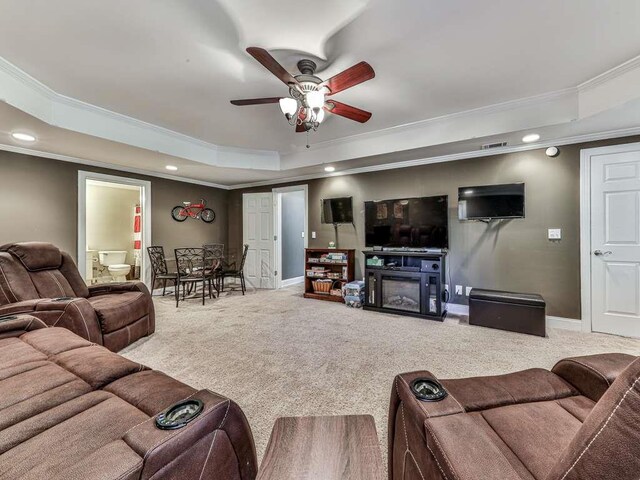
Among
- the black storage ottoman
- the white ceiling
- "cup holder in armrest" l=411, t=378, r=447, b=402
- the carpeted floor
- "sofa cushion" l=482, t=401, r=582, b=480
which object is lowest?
the carpeted floor

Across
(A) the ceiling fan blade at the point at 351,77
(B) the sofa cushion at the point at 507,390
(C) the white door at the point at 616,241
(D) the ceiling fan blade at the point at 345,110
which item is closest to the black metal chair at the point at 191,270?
(D) the ceiling fan blade at the point at 345,110

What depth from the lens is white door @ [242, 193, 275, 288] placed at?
20.4 feet

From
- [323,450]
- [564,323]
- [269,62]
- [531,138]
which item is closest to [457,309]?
[564,323]

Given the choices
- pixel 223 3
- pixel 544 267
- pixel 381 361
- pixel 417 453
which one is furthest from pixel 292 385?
pixel 544 267

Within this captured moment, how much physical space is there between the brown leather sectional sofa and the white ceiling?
2151mm

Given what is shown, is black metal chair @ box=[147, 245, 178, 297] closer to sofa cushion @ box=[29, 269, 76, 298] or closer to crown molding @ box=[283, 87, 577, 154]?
sofa cushion @ box=[29, 269, 76, 298]

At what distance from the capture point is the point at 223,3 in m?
1.78

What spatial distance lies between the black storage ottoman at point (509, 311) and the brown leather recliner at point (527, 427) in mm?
2193

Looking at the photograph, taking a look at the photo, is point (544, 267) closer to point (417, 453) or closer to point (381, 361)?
point (381, 361)

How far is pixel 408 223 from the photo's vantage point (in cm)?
434

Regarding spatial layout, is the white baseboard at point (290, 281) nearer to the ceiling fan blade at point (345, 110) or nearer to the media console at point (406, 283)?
the media console at point (406, 283)

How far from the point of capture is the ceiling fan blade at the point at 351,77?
200 centimetres

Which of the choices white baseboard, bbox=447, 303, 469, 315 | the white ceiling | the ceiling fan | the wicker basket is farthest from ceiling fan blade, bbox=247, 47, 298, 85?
white baseboard, bbox=447, 303, 469, 315

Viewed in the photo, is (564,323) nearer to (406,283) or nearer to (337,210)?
(406,283)
